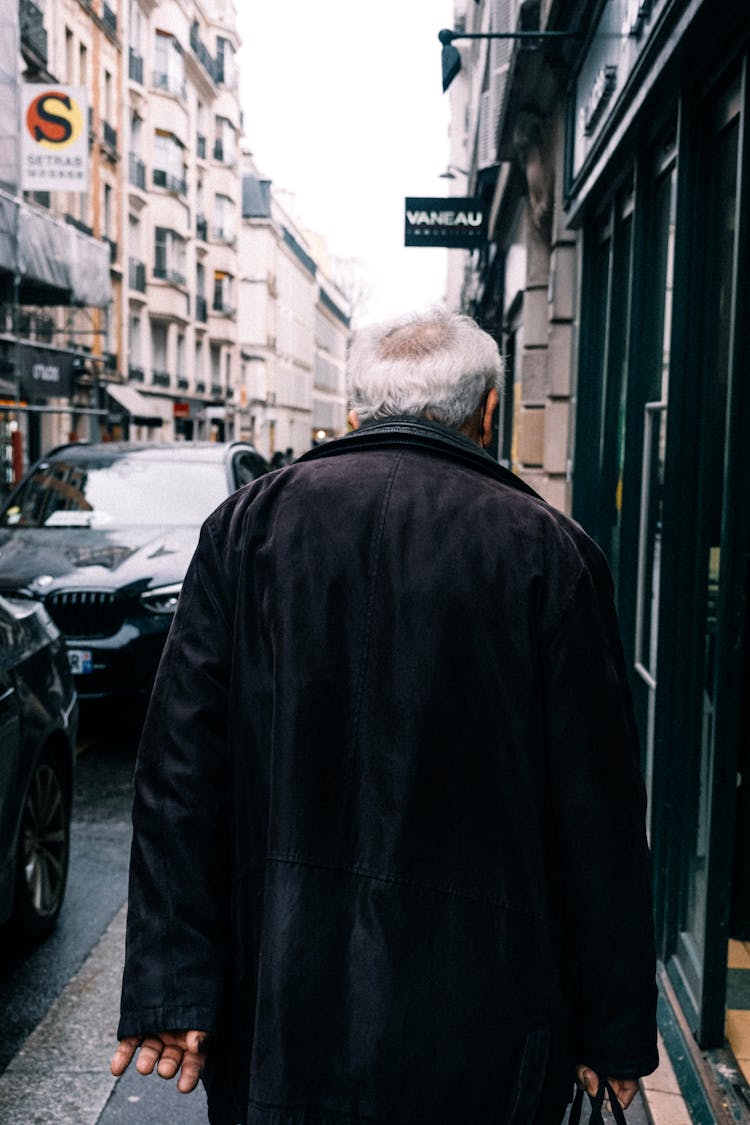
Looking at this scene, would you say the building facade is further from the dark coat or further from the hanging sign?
the hanging sign

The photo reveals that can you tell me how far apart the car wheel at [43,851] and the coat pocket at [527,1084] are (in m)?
2.65

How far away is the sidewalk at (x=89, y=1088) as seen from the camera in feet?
10.8

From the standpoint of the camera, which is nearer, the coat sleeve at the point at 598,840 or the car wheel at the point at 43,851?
the coat sleeve at the point at 598,840

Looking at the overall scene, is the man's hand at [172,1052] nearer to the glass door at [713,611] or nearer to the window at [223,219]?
the glass door at [713,611]

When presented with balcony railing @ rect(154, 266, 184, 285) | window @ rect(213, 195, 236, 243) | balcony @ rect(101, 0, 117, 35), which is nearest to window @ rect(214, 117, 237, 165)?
window @ rect(213, 195, 236, 243)

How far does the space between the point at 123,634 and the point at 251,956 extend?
17.9 feet

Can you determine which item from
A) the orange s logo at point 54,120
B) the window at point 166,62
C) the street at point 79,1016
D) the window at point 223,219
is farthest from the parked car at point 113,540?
the window at point 223,219

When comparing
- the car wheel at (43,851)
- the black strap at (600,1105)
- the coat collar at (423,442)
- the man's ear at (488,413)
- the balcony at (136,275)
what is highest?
the balcony at (136,275)

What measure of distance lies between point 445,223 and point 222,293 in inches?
1885

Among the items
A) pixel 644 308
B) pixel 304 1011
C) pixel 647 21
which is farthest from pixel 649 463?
pixel 304 1011

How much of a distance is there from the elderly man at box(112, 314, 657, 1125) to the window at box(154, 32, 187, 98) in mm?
49279

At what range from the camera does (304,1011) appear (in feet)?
6.12

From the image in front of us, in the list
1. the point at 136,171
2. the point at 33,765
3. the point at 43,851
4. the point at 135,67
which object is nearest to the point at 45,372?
the point at 43,851

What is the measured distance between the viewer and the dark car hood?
743 centimetres
